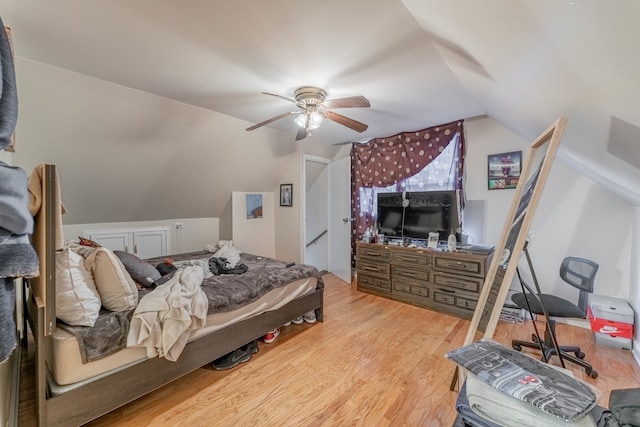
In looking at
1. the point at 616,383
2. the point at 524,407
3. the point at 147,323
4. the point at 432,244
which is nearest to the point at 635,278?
the point at 616,383

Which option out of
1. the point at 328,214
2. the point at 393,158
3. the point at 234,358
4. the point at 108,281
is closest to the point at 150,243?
the point at 108,281

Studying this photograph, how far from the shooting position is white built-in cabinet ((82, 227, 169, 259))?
3332mm

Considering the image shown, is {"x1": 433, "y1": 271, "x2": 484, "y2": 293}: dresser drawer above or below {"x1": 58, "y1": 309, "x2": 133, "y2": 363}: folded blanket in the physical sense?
below

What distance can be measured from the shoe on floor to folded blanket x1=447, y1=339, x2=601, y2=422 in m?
1.69

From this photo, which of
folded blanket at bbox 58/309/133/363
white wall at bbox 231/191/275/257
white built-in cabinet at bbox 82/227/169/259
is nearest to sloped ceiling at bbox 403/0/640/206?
folded blanket at bbox 58/309/133/363

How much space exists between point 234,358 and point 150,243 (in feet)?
7.95

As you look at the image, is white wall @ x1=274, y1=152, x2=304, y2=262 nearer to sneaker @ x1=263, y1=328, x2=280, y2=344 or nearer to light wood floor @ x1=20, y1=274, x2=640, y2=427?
light wood floor @ x1=20, y1=274, x2=640, y2=427

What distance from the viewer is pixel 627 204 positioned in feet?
8.39

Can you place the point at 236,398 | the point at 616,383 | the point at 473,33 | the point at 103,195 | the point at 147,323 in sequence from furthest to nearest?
the point at 103,195 → the point at 616,383 → the point at 236,398 → the point at 147,323 → the point at 473,33

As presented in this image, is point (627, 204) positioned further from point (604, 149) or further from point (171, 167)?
point (171, 167)

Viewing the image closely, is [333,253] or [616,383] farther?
[333,253]

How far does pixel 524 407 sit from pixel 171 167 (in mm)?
3707

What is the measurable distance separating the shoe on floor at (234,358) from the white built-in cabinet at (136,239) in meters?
2.27

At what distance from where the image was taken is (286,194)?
4648 millimetres
